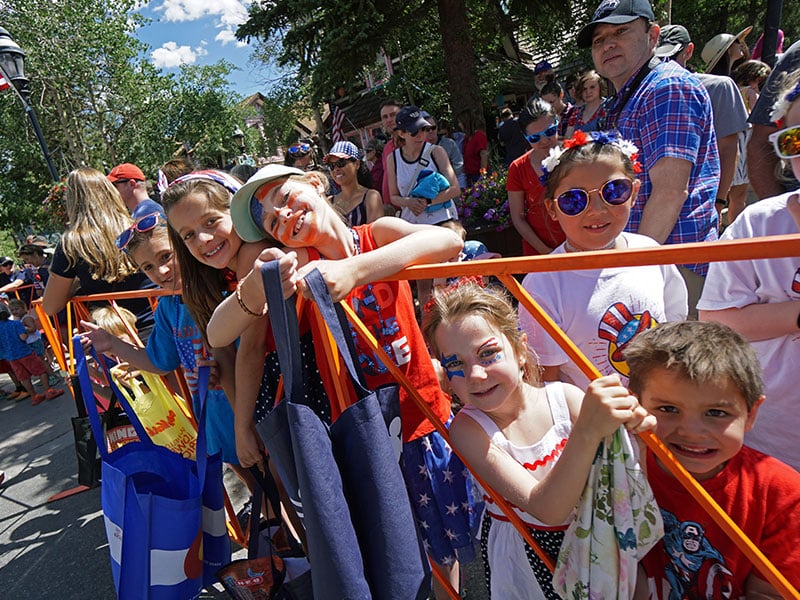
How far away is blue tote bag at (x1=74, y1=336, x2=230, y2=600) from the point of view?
1686 millimetres

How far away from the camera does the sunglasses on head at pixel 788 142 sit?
1.19 meters

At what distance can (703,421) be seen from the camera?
3.34ft

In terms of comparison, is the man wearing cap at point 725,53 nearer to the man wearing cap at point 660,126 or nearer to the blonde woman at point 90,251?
the man wearing cap at point 660,126

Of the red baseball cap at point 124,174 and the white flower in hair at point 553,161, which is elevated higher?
the red baseball cap at point 124,174

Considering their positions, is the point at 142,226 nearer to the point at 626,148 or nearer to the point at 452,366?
the point at 452,366

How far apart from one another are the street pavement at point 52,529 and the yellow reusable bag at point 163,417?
2.52 ft

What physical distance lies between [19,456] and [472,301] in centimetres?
556

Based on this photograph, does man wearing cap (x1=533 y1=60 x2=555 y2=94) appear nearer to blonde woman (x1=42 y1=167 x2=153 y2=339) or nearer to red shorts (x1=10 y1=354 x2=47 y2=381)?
blonde woman (x1=42 y1=167 x2=153 y2=339)

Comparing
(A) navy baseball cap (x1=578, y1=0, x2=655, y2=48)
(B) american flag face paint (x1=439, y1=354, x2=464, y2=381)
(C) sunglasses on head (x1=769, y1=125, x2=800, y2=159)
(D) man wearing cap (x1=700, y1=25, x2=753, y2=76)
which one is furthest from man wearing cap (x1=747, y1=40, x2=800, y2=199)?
(D) man wearing cap (x1=700, y1=25, x2=753, y2=76)

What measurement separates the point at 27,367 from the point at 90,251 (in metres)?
5.26

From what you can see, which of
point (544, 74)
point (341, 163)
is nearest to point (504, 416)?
point (341, 163)

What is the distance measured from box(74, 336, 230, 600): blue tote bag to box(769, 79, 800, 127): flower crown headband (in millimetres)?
1982

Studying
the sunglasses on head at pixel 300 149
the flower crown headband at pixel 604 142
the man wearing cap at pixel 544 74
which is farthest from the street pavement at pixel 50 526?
the man wearing cap at pixel 544 74

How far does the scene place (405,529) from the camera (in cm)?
112
